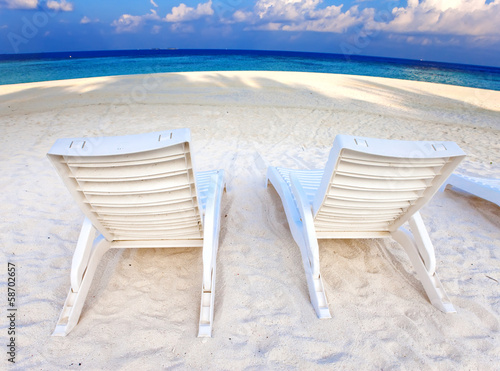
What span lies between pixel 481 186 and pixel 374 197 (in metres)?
2.17

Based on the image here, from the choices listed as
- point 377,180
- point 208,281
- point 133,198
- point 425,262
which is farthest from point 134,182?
point 425,262

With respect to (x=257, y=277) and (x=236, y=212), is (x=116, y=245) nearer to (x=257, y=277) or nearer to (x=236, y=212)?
(x=257, y=277)

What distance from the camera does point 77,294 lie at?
1.84m

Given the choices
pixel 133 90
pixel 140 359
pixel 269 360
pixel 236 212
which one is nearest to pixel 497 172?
pixel 236 212

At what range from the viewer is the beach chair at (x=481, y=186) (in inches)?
118

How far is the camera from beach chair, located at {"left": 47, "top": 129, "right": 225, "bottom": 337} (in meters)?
1.46

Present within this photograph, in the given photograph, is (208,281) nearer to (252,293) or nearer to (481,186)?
(252,293)

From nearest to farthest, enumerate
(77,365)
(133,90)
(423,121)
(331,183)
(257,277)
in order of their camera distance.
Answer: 1. (77,365)
2. (331,183)
3. (257,277)
4. (423,121)
5. (133,90)

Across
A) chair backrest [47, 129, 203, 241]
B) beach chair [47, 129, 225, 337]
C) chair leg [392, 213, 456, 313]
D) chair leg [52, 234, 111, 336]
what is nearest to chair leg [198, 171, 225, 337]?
beach chair [47, 129, 225, 337]

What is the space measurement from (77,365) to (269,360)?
1.11 metres

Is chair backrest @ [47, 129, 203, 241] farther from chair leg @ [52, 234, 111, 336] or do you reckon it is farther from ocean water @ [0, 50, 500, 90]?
ocean water @ [0, 50, 500, 90]

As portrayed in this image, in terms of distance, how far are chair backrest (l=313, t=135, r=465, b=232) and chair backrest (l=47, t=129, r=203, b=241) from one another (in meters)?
0.90

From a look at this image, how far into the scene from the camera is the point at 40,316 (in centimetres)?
187

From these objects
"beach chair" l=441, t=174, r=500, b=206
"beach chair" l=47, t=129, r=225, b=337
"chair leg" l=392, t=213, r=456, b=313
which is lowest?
"beach chair" l=441, t=174, r=500, b=206
